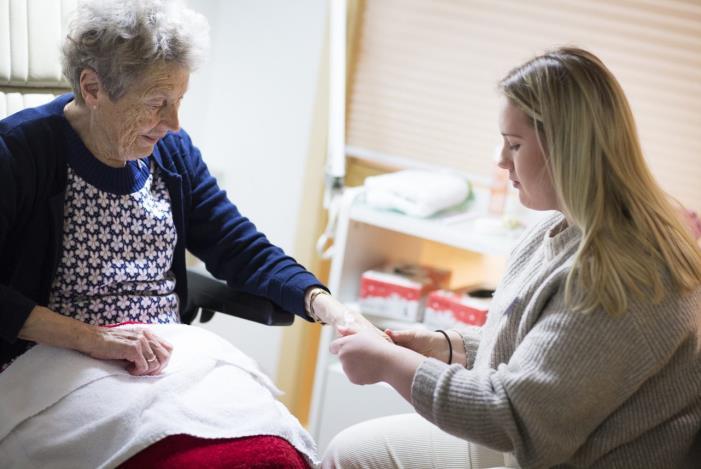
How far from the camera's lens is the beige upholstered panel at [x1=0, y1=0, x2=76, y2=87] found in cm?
171

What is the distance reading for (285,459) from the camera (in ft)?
4.94

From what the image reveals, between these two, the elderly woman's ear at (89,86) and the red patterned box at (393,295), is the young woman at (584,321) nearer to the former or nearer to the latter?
the elderly woman's ear at (89,86)

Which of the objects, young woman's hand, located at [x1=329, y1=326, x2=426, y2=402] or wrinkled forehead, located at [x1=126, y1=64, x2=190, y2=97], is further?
wrinkled forehead, located at [x1=126, y1=64, x2=190, y2=97]

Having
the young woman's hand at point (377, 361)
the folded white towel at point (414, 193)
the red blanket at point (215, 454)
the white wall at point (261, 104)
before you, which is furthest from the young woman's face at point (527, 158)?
the white wall at point (261, 104)

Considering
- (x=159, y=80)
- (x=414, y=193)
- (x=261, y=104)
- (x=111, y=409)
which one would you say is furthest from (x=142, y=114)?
(x=261, y=104)

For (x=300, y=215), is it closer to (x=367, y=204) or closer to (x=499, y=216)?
(x=367, y=204)

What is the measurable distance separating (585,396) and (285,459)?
1.70ft

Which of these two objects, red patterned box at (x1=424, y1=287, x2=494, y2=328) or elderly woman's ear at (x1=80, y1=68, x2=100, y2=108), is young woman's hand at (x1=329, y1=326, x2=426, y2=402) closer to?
elderly woman's ear at (x1=80, y1=68, x2=100, y2=108)

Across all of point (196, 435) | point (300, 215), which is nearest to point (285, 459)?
point (196, 435)

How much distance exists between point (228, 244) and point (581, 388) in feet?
2.91

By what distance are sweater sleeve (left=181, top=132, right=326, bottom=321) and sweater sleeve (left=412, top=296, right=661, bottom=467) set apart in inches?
23.7

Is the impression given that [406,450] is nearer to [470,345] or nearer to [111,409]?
Result: [470,345]

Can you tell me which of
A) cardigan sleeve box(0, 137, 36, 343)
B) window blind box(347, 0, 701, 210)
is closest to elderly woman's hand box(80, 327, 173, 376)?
cardigan sleeve box(0, 137, 36, 343)

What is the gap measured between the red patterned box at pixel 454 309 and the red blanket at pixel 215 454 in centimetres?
94
